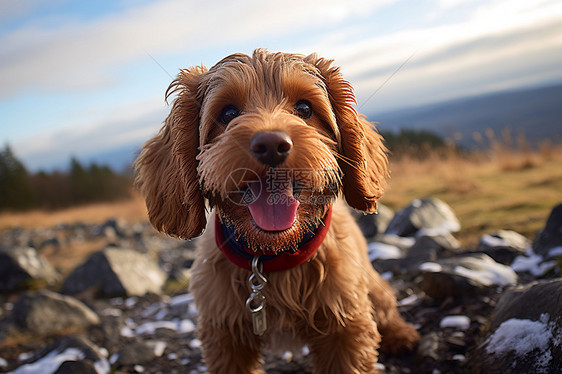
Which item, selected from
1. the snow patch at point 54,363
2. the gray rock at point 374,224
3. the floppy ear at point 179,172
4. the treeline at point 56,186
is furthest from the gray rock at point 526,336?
the treeline at point 56,186

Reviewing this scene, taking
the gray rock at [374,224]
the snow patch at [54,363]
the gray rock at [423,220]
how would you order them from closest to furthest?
the snow patch at [54,363] < the gray rock at [423,220] < the gray rock at [374,224]

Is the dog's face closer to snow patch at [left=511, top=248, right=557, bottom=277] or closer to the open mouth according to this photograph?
the open mouth

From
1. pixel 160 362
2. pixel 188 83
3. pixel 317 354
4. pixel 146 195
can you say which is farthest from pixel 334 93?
pixel 160 362

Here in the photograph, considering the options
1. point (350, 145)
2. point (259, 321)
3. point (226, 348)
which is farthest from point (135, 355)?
point (350, 145)

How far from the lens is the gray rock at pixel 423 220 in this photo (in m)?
6.41

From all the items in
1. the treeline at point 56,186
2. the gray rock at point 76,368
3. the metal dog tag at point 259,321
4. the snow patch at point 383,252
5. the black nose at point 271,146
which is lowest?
the treeline at point 56,186

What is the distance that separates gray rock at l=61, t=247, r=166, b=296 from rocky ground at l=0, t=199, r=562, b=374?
0.02 m

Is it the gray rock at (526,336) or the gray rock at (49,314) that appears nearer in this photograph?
the gray rock at (526,336)

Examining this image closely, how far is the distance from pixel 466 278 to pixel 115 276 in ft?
16.9

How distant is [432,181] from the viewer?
11.8m

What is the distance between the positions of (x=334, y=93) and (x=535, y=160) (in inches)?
443

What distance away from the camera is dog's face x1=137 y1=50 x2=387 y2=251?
2154 millimetres

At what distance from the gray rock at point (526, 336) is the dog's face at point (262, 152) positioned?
119 cm

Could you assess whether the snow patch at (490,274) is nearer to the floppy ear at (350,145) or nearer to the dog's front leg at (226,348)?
the floppy ear at (350,145)
